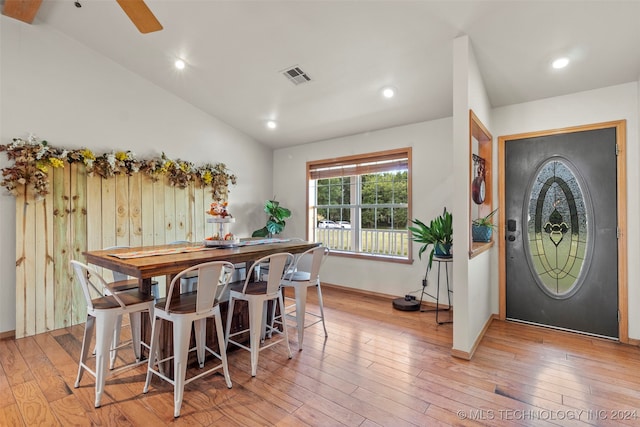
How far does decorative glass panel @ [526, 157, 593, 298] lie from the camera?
3.17m

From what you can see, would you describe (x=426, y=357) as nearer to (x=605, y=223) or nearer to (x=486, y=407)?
(x=486, y=407)

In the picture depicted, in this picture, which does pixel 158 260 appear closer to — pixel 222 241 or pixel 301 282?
pixel 222 241

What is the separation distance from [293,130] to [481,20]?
298 centimetres

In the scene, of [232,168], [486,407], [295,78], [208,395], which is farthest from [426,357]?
[232,168]

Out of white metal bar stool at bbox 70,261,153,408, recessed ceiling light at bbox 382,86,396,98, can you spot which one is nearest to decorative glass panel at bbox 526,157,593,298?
recessed ceiling light at bbox 382,86,396,98

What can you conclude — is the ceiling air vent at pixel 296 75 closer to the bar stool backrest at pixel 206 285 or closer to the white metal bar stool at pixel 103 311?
the bar stool backrest at pixel 206 285

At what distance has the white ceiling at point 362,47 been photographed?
242cm

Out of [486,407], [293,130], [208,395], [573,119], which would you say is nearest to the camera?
[486,407]

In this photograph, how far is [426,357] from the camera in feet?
8.73

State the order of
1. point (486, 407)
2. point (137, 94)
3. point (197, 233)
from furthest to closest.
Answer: point (197, 233) < point (137, 94) < point (486, 407)

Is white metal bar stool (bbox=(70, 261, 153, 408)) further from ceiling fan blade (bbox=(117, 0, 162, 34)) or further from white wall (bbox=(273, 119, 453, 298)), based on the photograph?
white wall (bbox=(273, 119, 453, 298))

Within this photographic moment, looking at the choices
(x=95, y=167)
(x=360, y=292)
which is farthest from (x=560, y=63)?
(x=95, y=167)

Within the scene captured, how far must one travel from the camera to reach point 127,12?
209 centimetres

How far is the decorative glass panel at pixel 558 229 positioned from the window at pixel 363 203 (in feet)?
4.78
